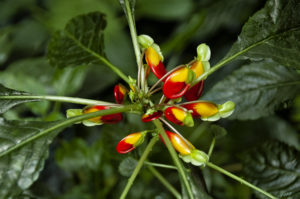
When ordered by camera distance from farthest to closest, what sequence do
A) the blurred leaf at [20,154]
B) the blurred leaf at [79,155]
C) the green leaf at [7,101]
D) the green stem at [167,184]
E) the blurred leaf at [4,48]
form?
the blurred leaf at [4,48]
the blurred leaf at [79,155]
the green stem at [167,184]
the green leaf at [7,101]
the blurred leaf at [20,154]

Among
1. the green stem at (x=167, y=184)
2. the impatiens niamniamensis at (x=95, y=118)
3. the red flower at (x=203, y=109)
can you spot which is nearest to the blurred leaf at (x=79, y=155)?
the green stem at (x=167, y=184)

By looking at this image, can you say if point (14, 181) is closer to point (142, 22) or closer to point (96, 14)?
point (96, 14)

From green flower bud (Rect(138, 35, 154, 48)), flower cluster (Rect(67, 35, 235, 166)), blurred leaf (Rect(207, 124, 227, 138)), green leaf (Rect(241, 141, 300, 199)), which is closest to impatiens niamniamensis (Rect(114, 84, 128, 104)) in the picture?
flower cluster (Rect(67, 35, 235, 166))

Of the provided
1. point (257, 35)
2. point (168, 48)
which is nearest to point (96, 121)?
point (257, 35)

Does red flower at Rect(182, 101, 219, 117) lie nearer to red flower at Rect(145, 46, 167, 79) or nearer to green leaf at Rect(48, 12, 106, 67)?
red flower at Rect(145, 46, 167, 79)

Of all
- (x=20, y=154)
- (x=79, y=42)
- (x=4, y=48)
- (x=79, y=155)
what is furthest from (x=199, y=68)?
(x=4, y=48)

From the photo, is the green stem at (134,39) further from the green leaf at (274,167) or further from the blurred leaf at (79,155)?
the blurred leaf at (79,155)
